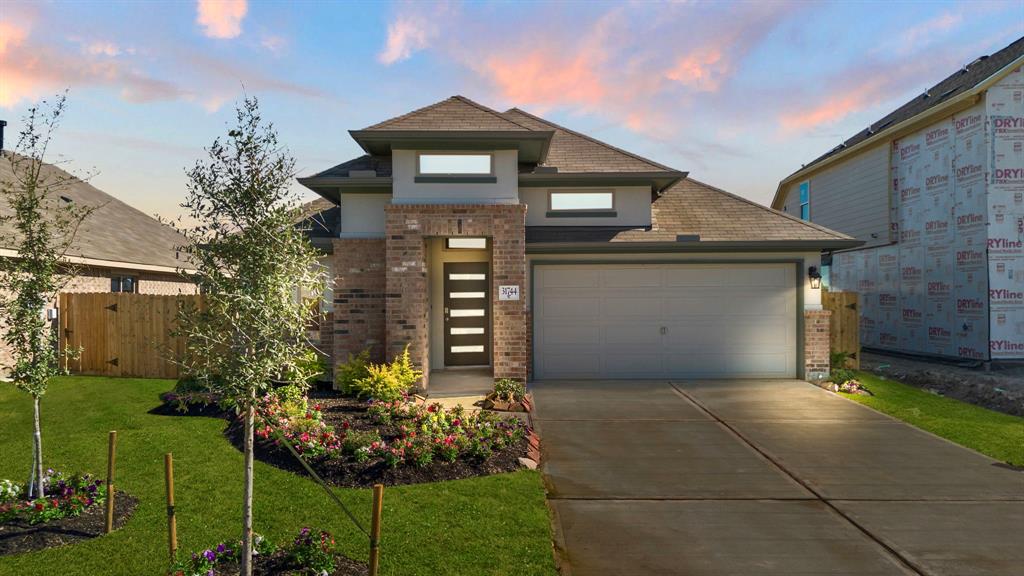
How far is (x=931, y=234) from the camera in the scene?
18.0 m

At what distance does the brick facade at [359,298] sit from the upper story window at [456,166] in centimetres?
185

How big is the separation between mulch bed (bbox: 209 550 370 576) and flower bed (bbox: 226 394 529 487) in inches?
67.9

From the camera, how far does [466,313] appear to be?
13766 mm

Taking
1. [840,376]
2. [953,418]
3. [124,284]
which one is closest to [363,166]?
[124,284]

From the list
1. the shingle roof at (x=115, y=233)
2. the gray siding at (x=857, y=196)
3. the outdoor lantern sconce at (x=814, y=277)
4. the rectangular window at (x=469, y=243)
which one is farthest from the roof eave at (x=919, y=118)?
the shingle roof at (x=115, y=233)

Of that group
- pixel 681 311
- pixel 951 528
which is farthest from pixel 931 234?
pixel 951 528

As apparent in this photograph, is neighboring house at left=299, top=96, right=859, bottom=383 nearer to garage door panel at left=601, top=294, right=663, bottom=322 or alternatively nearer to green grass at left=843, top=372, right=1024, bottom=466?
garage door panel at left=601, top=294, right=663, bottom=322

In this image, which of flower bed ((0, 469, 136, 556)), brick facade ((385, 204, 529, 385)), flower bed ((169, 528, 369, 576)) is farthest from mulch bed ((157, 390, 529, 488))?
brick facade ((385, 204, 529, 385))

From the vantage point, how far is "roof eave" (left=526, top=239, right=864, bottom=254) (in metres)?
12.9

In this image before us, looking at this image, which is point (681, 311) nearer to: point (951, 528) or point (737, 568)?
point (951, 528)

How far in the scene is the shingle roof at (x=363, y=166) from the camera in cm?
1318

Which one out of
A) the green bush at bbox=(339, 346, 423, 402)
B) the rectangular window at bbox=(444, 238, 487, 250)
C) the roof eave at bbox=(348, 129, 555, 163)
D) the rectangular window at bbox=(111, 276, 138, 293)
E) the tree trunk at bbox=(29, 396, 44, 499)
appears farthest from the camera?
the rectangular window at bbox=(111, 276, 138, 293)

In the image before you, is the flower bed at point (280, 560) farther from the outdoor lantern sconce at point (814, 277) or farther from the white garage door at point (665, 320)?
the outdoor lantern sconce at point (814, 277)

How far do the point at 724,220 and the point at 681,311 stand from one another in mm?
2645
